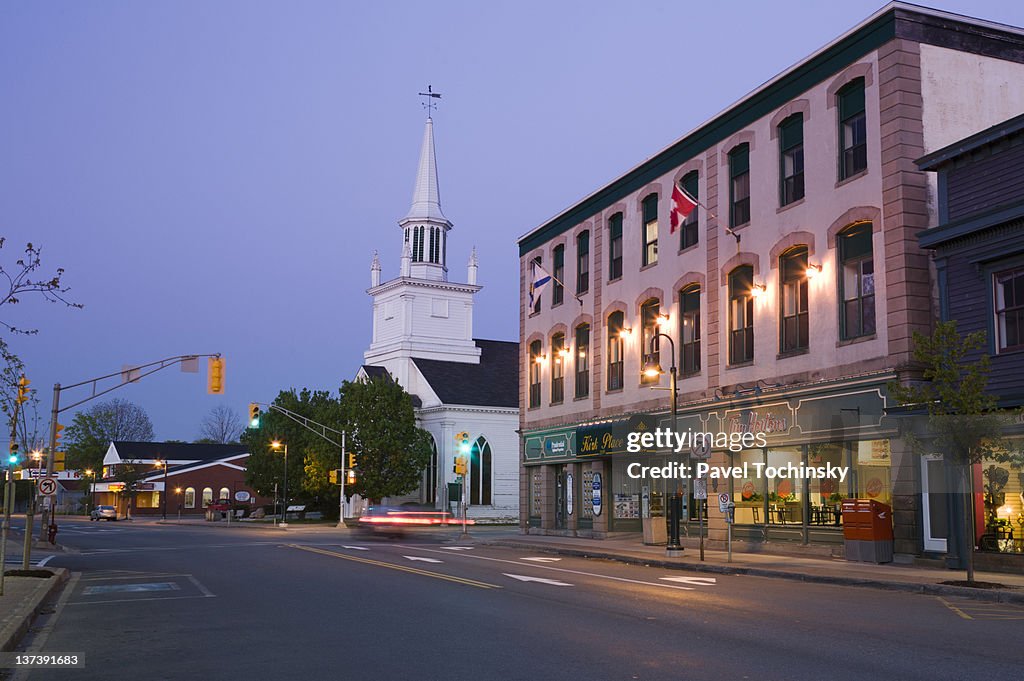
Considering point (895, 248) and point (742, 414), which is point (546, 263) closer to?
point (742, 414)

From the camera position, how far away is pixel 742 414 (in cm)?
3119

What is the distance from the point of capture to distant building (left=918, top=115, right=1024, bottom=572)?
21.9m

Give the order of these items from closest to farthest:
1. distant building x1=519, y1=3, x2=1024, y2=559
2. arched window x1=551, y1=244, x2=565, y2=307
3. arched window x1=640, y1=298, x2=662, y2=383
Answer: distant building x1=519, y1=3, x2=1024, y2=559 < arched window x1=640, y1=298, x2=662, y2=383 < arched window x1=551, y1=244, x2=565, y2=307

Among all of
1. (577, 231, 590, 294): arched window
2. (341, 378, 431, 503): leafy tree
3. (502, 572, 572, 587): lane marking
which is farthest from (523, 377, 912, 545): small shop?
(341, 378, 431, 503): leafy tree

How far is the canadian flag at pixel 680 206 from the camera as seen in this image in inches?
1250

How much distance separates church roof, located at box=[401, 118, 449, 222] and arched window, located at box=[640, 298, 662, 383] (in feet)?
139

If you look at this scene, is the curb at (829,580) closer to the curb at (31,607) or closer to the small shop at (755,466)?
the small shop at (755,466)

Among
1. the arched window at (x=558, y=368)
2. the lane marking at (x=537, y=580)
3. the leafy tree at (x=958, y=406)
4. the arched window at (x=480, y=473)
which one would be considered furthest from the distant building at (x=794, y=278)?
the arched window at (x=480, y=473)

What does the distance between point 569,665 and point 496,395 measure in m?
65.0

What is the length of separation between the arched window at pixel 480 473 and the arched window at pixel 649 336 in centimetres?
3583

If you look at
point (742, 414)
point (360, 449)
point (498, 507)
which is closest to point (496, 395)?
point (498, 507)

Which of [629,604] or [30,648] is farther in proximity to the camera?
[629,604]

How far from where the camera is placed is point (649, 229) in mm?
37844

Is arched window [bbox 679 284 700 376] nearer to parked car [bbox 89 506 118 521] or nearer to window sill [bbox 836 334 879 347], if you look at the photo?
window sill [bbox 836 334 879 347]
